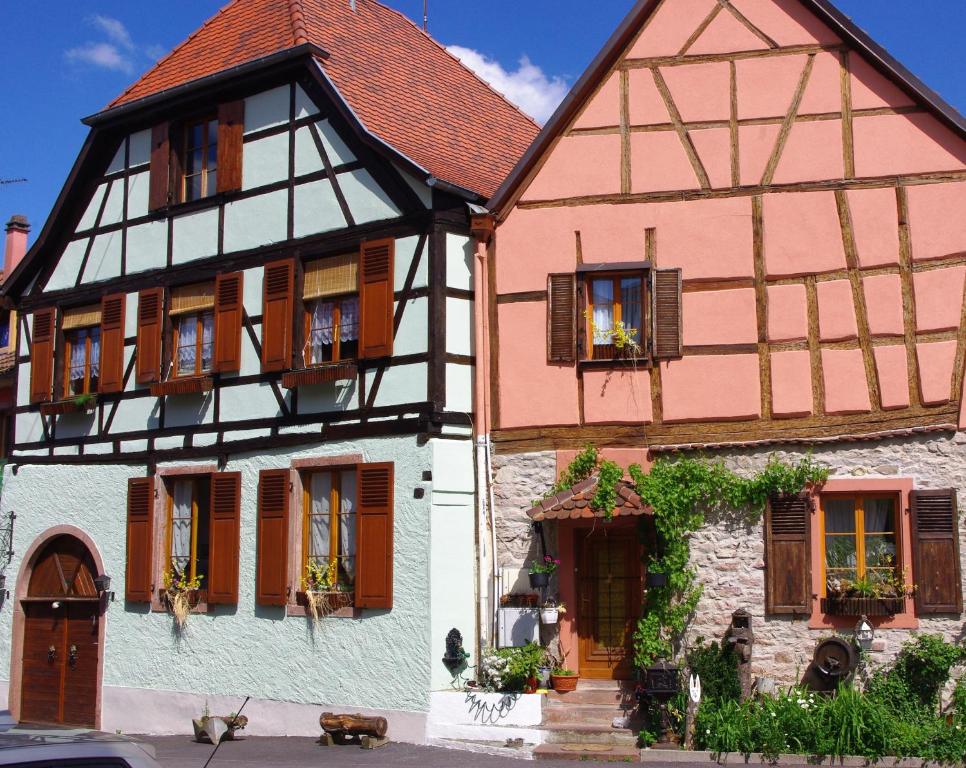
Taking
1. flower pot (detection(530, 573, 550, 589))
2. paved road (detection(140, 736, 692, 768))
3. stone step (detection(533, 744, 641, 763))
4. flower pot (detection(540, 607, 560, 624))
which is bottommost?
paved road (detection(140, 736, 692, 768))

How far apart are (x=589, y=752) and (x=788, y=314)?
204 inches

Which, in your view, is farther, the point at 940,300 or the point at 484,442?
the point at 484,442

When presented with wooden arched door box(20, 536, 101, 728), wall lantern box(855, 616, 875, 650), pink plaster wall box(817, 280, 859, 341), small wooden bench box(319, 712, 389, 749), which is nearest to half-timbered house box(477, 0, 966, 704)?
pink plaster wall box(817, 280, 859, 341)

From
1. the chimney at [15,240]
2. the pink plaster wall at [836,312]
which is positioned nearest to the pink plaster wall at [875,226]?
the pink plaster wall at [836,312]

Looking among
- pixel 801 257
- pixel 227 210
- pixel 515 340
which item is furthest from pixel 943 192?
pixel 227 210

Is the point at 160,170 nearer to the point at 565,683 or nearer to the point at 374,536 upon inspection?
the point at 374,536

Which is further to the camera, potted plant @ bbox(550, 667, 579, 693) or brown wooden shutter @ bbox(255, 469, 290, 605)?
brown wooden shutter @ bbox(255, 469, 290, 605)

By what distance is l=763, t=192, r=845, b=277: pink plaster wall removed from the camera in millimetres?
13930

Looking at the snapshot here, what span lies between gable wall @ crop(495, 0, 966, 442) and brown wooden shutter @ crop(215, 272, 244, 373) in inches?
153

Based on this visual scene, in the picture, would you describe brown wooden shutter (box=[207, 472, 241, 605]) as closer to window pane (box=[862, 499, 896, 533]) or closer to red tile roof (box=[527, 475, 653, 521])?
red tile roof (box=[527, 475, 653, 521])

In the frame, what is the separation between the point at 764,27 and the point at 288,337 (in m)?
6.88

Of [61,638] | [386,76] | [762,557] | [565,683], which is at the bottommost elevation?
[565,683]

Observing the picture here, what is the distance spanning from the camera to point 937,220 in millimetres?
13617

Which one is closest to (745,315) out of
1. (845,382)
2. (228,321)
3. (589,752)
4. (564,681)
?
(845,382)
